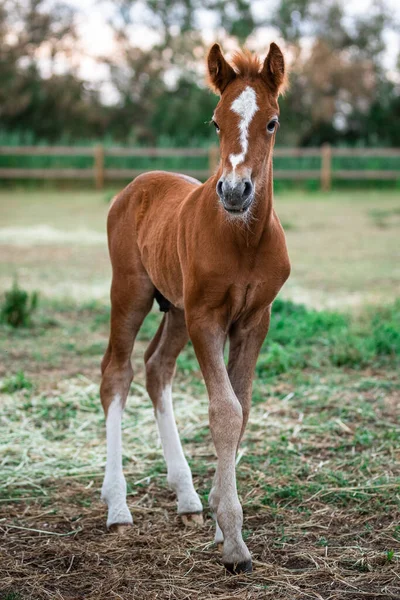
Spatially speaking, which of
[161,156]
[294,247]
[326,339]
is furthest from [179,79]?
[326,339]

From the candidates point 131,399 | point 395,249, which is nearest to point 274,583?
point 131,399

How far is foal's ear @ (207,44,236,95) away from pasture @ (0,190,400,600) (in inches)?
82.1

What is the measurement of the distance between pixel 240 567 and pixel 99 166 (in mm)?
21230

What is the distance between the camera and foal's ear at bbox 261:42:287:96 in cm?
341

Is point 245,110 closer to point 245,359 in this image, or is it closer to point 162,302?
point 245,359

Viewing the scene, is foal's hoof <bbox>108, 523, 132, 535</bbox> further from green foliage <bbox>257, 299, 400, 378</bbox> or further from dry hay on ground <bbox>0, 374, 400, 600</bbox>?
green foliage <bbox>257, 299, 400, 378</bbox>

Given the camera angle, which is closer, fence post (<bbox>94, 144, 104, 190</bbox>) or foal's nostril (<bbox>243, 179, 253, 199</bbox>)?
foal's nostril (<bbox>243, 179, 253, 199</bbox>)

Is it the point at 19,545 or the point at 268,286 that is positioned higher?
the point at 268,286

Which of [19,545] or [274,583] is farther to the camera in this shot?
[19,545]

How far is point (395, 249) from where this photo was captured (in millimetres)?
12562

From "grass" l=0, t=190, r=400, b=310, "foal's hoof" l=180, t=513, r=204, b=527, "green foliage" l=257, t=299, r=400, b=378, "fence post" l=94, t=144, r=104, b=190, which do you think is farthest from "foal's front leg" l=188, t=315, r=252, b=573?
"fence post" l=94, t=144, r=104, b=190

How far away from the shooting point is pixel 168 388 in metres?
4.42

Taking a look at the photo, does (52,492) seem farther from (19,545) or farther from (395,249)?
(395,249)

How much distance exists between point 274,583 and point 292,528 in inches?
22.9
